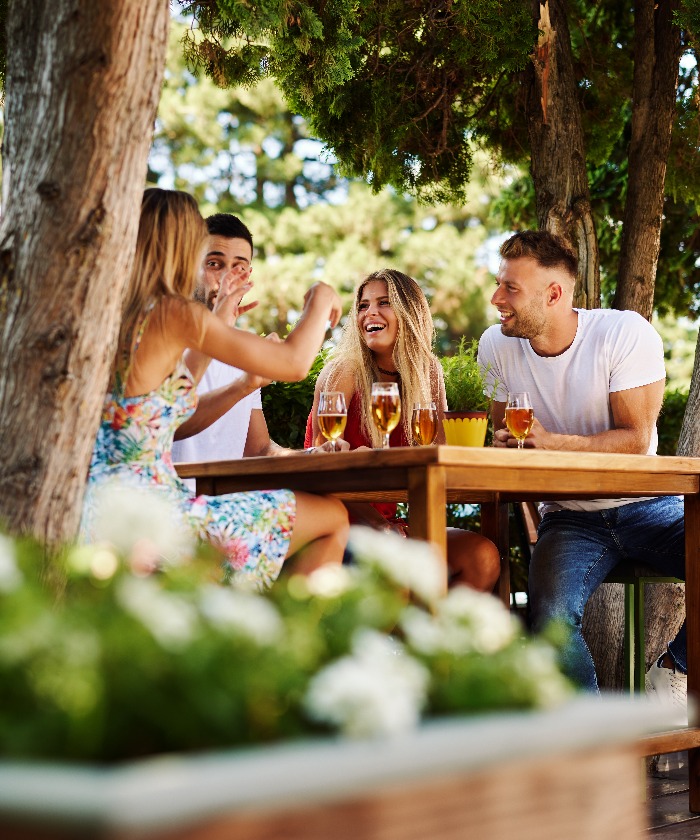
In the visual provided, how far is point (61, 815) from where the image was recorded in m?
0.87

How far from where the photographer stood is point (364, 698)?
105cm

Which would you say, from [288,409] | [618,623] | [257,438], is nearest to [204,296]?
[257,438]

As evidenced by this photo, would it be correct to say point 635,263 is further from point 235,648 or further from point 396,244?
point 396,244

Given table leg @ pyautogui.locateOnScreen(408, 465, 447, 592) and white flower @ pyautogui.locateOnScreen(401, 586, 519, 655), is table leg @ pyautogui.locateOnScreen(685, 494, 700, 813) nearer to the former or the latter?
table leg @ pyautogui.locateOnScreen(408, 465, 447, 592)

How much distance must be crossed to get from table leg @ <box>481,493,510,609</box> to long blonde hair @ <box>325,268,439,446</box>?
44 centimetres

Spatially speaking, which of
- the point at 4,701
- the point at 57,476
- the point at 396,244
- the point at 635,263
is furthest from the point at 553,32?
the point at 396,244

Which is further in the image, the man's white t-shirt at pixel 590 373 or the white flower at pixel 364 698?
the man's white t-shirt at pixel 590 373

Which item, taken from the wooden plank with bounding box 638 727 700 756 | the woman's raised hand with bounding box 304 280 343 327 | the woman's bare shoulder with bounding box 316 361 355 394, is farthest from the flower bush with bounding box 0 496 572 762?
the woman's bare shoulder with bounding box 316 361 355 394

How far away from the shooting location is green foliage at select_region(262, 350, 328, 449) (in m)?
5.09

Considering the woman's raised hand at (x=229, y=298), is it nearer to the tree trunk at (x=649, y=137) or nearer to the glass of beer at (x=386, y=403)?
the glass of beer at (x=386, y=403)

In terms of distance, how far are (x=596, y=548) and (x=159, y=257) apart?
1.81 metres

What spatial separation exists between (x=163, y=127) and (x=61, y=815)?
1671 cm

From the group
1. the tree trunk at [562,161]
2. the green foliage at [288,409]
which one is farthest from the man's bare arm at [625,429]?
the green foliage at [288,409]

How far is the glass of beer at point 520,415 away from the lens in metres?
2.98
